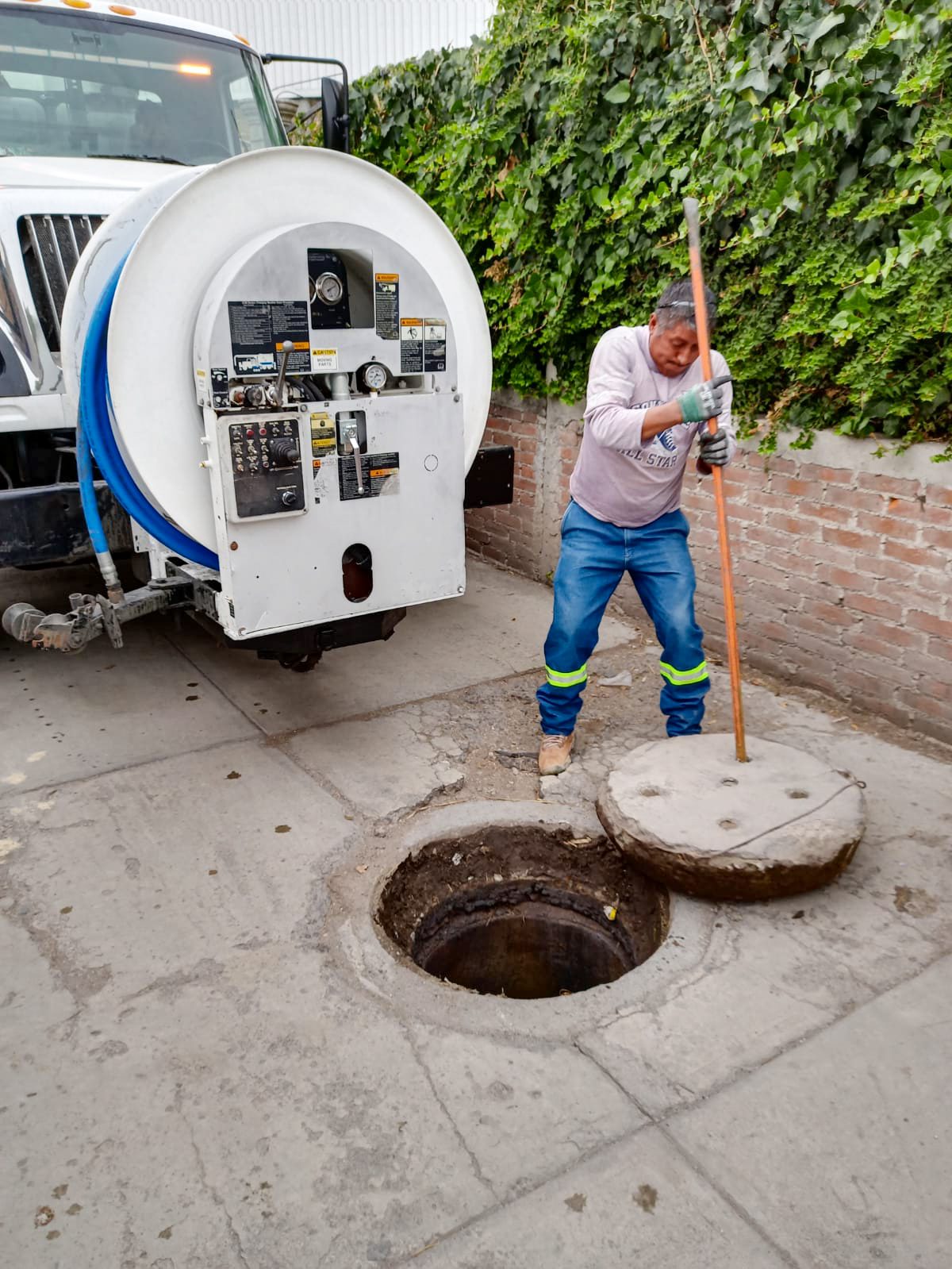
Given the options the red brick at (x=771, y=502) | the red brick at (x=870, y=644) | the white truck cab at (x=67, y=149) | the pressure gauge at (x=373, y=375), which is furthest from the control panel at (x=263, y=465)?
the red brick at (x=870, y=644)

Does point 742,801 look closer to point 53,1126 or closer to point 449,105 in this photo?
point 53,1126

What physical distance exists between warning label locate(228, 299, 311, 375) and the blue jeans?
115 cm

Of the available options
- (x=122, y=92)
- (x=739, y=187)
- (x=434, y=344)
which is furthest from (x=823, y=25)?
(x=122, y=92)

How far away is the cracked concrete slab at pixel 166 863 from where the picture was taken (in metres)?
2.66

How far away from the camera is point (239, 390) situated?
117 inches

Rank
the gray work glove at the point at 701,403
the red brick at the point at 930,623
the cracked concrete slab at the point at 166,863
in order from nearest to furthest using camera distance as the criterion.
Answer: the cracked concrete slab at the point at 166,863 < the gray work glove at the point at 701,403 < the red brick at the point at 930,623

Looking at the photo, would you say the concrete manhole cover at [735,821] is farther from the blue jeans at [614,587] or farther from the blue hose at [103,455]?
the blue hose at [103,455]

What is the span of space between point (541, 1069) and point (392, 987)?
1.55ft

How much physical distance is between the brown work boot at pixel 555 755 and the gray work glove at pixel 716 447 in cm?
119

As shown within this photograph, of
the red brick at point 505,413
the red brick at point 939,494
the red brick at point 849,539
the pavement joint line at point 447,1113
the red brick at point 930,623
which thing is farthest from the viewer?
the red brick at point 505,413

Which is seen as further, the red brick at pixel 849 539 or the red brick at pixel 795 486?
the red brick at pixel 795 486

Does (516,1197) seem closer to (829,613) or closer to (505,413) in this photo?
(829,613)

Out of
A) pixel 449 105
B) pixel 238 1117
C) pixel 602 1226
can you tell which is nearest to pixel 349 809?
pixel 238 1117

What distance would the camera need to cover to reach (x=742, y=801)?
9.41 ft
